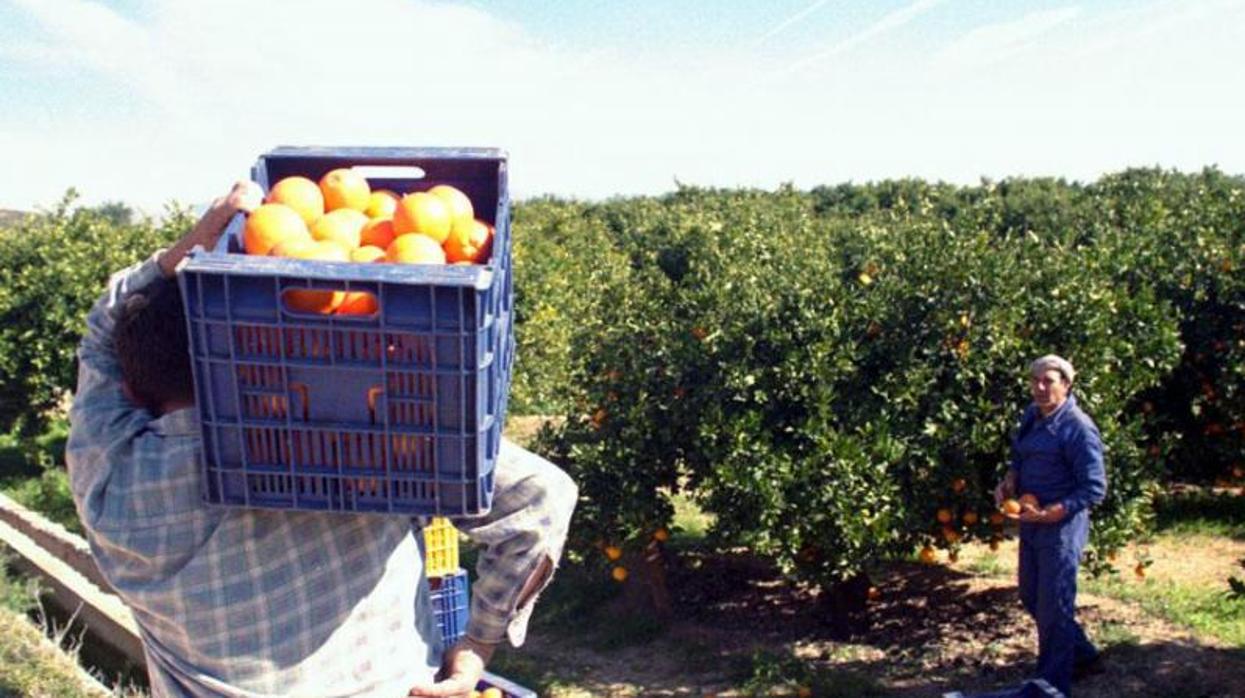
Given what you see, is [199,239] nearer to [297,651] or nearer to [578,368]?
[297,651]

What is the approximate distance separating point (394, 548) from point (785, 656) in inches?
187

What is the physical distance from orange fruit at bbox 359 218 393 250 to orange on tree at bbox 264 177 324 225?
0.32ft

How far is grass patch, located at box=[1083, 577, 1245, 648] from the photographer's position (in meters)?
6.28

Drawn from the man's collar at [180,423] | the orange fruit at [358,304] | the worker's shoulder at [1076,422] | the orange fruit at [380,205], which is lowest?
the worker's shoulder at [1076,422]

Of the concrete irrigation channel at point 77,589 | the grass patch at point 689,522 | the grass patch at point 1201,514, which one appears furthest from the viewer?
the grass patch at point 689,522

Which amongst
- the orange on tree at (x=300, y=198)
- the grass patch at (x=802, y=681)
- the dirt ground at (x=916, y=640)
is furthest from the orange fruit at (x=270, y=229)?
the dirt ground at (x=916, y=640)

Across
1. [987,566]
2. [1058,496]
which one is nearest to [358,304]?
[1058,496]

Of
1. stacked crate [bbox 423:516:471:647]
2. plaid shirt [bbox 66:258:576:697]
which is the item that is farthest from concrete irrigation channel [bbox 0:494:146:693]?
plaid shirt [bbox 66:258:576:697]

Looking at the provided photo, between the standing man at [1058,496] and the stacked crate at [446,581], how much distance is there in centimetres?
281

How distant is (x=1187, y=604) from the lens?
22.1ft

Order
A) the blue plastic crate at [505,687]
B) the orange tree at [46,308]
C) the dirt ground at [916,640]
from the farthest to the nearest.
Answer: the orange tree at [46,308]
the dirt ground at [916,640]
the blue plastic crate at [505,687]

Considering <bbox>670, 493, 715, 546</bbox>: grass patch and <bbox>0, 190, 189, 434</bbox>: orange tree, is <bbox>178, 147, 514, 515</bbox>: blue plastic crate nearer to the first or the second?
<bbox>670, 493, 715, 546</bbox>: grass patch

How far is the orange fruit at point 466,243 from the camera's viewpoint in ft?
7.22

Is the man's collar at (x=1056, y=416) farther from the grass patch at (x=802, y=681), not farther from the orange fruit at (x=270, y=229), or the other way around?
the orange fruit at (x=270, y=229)
